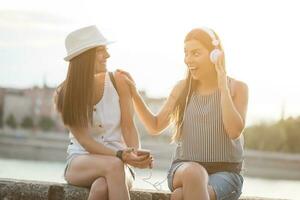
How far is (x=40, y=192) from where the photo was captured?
3.30 meters

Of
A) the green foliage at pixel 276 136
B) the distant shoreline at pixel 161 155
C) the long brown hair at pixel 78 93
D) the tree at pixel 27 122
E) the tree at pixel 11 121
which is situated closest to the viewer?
the long brown hair at pixel 78 93

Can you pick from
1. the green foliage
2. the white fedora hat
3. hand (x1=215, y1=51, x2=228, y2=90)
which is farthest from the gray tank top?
the green foliage

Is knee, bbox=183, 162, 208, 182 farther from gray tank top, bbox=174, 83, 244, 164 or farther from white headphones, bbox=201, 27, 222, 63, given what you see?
white headphones, bbox=201, 27, 222, 63

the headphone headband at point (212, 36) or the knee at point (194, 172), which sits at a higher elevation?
the headphone headband at point (212, 36)

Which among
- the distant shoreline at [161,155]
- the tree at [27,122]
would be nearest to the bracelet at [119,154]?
the distant shoreline at [161,155]

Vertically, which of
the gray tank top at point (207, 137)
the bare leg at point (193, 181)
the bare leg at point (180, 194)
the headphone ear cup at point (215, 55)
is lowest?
the bare leg at point (180, 194)

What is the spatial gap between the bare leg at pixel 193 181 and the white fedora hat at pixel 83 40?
0.64 metres

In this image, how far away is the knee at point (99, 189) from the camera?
2.79 m

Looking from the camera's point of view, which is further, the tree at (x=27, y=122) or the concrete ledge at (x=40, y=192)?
the tree at (x=27, y=122)

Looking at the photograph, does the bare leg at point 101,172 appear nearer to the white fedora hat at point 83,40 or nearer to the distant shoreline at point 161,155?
the white fedora hat at point 83,40

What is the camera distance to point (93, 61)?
3.02 metres

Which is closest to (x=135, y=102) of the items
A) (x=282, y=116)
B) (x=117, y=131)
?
(x=117, y=131)

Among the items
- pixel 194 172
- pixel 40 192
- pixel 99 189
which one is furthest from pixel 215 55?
pixel 40 192

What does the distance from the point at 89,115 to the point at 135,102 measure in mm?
274
